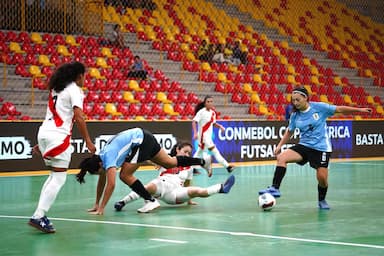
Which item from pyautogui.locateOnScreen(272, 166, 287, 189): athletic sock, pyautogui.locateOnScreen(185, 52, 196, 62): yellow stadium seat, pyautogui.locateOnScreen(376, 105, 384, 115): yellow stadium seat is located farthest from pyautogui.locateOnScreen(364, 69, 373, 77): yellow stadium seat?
pyautogui.locateOnScreen(272, 166, 287, 189): athletic sock

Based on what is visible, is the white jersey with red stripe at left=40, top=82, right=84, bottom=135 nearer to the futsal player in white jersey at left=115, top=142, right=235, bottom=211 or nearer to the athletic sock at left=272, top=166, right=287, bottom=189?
the futsal player in white jersey at left=115, top=142, right=235, bottom=211

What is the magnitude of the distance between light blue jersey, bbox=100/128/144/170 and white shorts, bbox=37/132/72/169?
1655 millimetres

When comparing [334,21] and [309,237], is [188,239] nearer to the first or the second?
[309,237]

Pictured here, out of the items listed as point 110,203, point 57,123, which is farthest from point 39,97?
point 57,123

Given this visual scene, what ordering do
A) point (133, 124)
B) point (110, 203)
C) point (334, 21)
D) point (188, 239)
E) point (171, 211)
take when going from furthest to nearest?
1. point (334, 21)
2. point (133, 124)
3. point (110, 203)
4. point (171, 211)
5. point (188, 239)

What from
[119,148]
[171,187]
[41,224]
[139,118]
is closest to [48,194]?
[41,224]

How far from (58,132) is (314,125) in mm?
4196

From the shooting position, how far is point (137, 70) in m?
24.9

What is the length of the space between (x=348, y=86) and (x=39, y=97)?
1412 centimetres

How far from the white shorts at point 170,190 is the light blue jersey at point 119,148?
2.50ft

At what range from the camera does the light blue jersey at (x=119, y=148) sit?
35.2 ft

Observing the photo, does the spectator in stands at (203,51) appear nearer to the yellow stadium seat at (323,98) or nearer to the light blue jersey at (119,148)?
the yellow stadium seat at (323,98)

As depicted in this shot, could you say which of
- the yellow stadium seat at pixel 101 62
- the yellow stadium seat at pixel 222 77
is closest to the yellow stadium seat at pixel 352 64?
the yellow stadium seat at pixel 222 77

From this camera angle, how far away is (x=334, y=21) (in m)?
35.8
